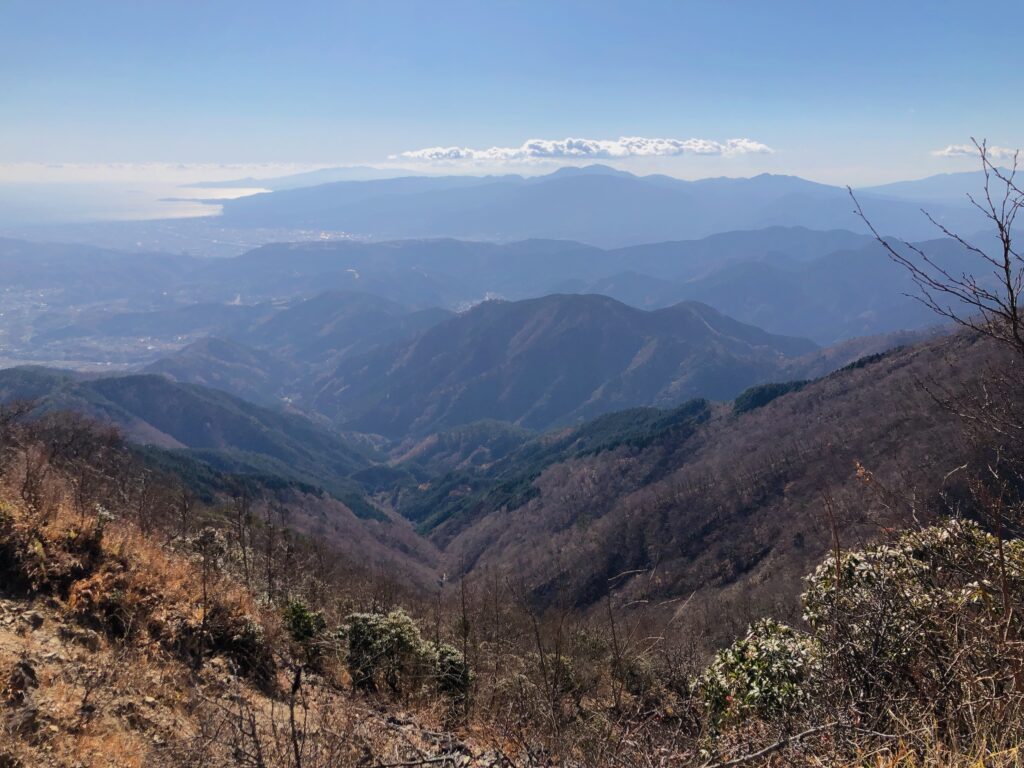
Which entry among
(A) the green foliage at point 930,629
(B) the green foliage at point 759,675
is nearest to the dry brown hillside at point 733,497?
(B) the green foliage at point 759,675

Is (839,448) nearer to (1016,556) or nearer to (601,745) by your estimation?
(1016,556)

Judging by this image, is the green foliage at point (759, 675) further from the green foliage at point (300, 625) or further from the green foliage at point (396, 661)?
the green foliage at point (300, 625)

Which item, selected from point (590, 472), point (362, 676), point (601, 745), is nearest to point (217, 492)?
point (590, 472)

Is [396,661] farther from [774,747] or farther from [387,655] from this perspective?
[774,747]

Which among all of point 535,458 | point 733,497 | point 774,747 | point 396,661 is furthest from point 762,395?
point 774,747

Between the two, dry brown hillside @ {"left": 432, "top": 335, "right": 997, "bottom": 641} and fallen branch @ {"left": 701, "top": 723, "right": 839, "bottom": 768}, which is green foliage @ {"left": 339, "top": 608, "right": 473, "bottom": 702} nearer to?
fallen branch @ {"left": 701, "top": 723, "right": 839, "bottom": 768}

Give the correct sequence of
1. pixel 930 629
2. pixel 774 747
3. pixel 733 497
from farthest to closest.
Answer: pixel 733 497, pixel 930 629, pixel 774 747
